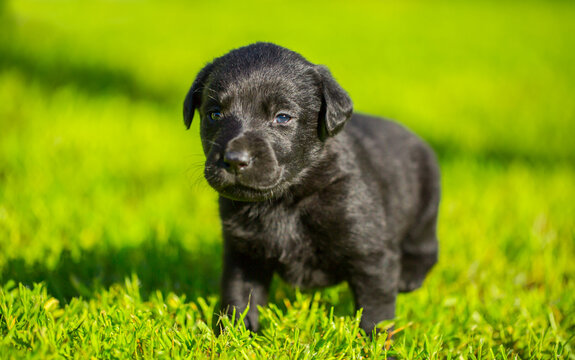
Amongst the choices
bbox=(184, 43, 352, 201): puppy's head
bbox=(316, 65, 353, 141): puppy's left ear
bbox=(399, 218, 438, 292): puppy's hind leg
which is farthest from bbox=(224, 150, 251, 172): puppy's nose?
bbox=(399, 218, 438, 292): puppy's hind leg

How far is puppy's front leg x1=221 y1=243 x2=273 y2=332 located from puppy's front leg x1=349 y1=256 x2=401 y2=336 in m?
0.44

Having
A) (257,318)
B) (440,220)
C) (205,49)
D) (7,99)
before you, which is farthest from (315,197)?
(205,49)

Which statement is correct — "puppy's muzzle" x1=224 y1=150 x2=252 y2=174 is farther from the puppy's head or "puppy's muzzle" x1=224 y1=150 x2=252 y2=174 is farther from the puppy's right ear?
the puppy's right ear

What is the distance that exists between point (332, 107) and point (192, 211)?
83.0 inches

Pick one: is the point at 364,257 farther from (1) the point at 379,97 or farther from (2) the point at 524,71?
(2) the point at 524,71

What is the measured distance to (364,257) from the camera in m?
2.60

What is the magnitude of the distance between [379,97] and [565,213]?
3573 mm

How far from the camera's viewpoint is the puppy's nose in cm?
221

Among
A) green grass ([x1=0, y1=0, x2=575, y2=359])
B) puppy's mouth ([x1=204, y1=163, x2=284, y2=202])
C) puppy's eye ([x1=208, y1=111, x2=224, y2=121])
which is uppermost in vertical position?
puppy's eye ([x1=208, y1=111, x2=224, y2=121])

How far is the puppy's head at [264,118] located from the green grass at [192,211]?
0.57 meters

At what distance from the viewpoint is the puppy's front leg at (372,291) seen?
2621mm

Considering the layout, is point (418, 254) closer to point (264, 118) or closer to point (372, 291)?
point (372, 291)

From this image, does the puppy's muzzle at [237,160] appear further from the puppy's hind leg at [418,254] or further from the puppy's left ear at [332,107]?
the puppy's hind leg at [418,254]

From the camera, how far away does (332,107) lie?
101 inches
